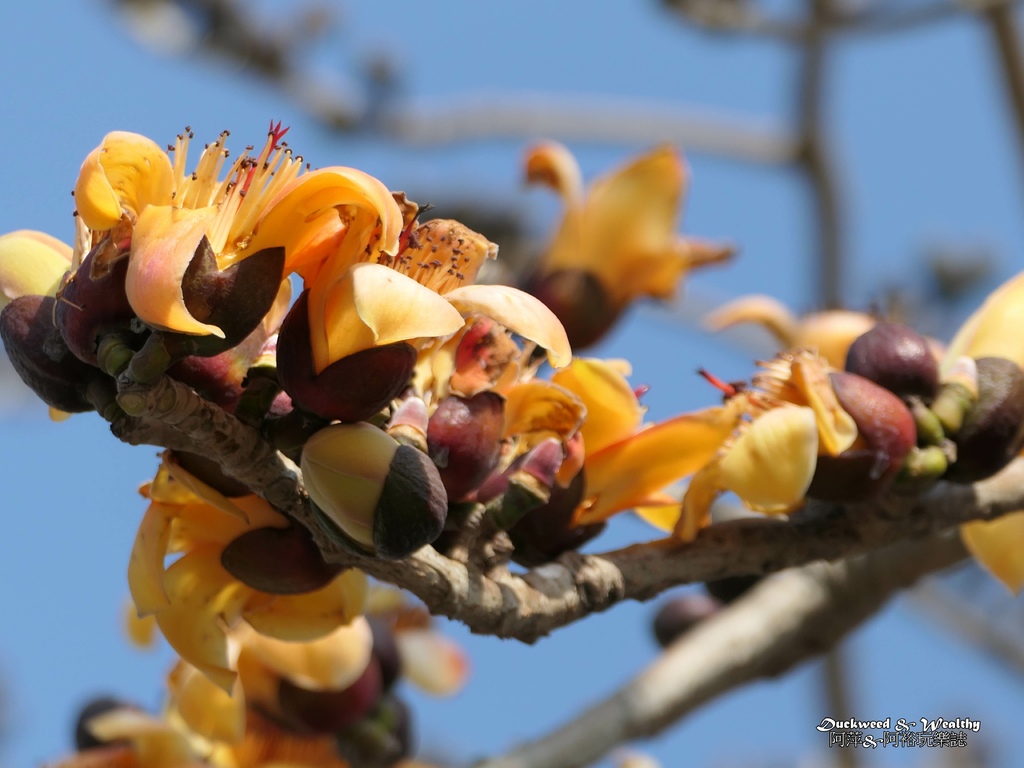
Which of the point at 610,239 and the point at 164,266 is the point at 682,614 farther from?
the point at 164,266

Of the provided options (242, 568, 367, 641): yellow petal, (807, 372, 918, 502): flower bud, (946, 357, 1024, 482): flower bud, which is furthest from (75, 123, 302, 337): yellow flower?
(946, 357, 1024, 482): flower bud

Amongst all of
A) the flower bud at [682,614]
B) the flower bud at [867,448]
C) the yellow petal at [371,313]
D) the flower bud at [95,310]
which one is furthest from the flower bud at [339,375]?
the flower bud at [682,614]

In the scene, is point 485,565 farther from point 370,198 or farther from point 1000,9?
point 1000,9

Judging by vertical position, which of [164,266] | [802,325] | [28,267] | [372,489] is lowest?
[372,489]

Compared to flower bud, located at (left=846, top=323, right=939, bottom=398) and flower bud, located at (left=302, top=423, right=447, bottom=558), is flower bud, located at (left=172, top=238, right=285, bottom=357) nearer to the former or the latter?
flower bud, located at (left=302, top=423, right=447, bottom=558)

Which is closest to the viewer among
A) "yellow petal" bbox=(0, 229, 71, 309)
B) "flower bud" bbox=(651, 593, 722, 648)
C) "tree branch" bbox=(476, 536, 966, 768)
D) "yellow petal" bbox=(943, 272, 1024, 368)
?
"yellow petal" bbox=(0, 229, 71, 309)

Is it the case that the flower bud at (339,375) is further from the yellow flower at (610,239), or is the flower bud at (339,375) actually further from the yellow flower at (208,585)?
the yellow flower at (610,239)

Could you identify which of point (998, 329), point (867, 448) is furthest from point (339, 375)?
point (998, 329)

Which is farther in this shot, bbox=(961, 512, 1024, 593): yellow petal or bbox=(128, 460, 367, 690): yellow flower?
bbox=(961, 512, 1024, 593): yellow petal
